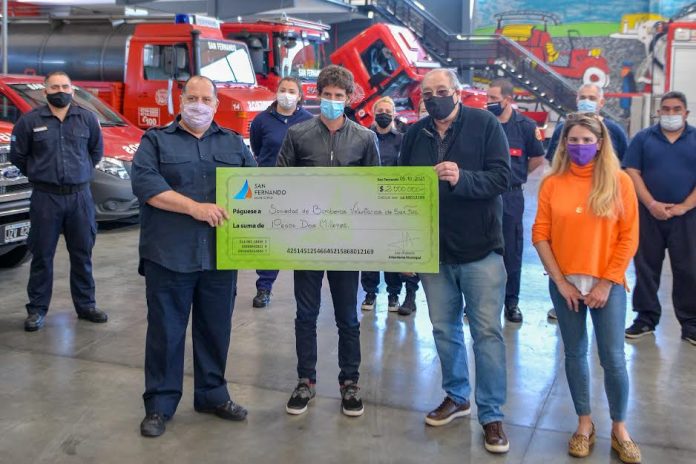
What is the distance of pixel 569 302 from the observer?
12.1ft

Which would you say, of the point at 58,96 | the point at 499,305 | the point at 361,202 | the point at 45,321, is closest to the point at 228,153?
the point at 361,202

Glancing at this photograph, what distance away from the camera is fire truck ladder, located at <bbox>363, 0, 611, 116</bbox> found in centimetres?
2316

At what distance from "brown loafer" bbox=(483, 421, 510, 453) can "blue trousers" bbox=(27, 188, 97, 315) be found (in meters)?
3.53

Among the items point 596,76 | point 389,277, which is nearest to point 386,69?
point 389,277

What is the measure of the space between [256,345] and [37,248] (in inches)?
71.5

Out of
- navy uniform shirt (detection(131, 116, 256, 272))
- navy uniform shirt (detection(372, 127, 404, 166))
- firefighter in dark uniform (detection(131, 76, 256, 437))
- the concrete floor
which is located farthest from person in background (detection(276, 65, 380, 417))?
navy uniform shirt (detection(372, 127, 404, 166))

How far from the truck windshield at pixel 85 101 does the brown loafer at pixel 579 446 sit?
7780 millimetres

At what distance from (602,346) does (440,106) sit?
1339mm

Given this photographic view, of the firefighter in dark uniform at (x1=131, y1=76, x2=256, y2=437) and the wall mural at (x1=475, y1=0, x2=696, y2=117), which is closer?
the firefighter in dark uniform at (x1=131, y1=76, x2=256, y2=437)

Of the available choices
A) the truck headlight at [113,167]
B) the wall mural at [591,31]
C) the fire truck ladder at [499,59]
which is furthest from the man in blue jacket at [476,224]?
the wall mural at [591,31]

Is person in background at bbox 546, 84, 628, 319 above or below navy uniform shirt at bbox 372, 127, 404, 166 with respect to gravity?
above

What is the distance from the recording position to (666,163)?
222 inches

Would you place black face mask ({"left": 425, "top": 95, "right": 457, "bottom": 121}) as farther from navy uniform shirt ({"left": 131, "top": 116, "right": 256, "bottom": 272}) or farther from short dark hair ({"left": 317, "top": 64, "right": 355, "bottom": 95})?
navy uniform shirt ({"left": 131, "top": 116, "right": 256, "bottom": 272})

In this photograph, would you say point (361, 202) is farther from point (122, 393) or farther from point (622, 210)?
point (122, 393)
